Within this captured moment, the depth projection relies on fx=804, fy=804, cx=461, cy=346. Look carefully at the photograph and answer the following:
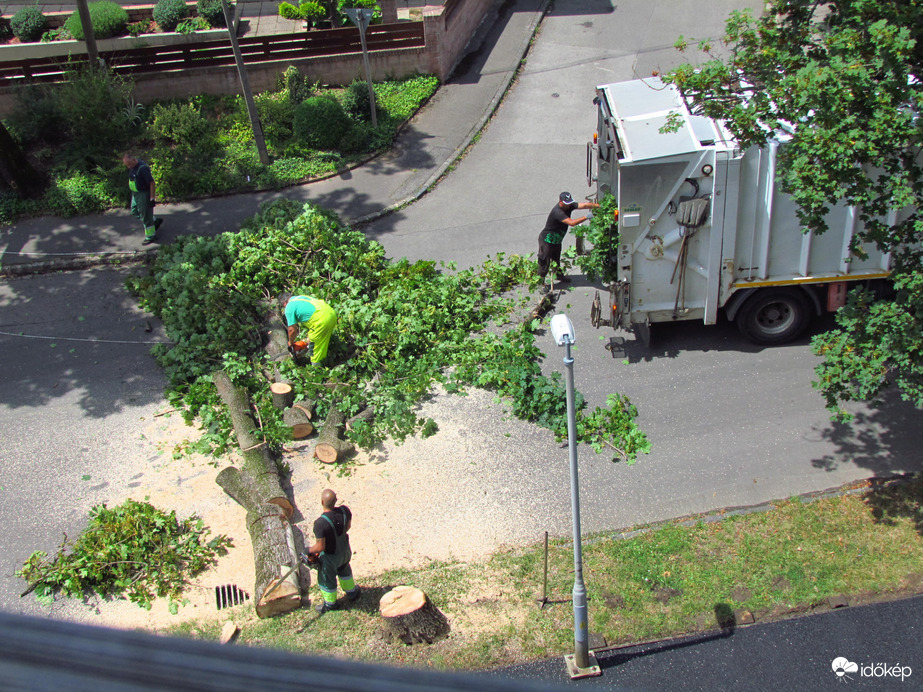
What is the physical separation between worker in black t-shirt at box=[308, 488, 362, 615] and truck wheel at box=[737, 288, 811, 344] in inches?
230

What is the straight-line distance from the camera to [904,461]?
888 centimetres

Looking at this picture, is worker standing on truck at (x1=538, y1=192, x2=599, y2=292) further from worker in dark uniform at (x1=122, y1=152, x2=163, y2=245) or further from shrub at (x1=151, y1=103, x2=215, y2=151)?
shrub at (x1=151, y1=103, x2=215, y2=151)

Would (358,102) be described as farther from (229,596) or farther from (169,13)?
(229,596)

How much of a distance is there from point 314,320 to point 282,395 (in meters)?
1.01

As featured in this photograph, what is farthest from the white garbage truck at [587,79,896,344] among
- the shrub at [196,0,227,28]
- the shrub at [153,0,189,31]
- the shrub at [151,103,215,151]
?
the shrub at [153,0,189,31]

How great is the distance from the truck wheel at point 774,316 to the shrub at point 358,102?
373 inches

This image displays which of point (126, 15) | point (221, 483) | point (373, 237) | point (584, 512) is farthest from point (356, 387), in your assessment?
point (126, 15)

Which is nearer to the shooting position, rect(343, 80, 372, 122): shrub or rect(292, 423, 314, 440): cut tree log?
rect(292, 423, 314, 440): cut tree log

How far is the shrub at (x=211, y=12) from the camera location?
62.8 feet

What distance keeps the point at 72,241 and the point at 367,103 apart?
6.37 metres

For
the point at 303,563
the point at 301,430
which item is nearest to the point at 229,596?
the point at 303,563

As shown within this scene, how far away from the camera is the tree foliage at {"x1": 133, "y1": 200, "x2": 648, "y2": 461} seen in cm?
977

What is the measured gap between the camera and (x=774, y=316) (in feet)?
34.0

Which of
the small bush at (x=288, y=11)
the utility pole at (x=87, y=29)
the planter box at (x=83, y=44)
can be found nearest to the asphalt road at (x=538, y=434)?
the utility pole at (x=87, y=29)
